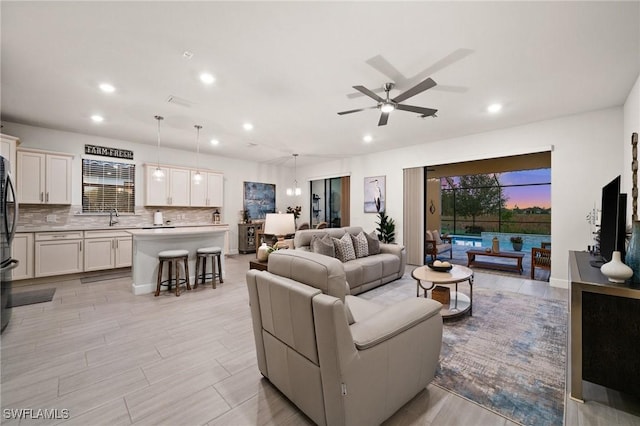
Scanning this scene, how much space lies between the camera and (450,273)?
325 cm

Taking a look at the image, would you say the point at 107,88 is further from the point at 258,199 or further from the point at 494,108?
the point at 494,108

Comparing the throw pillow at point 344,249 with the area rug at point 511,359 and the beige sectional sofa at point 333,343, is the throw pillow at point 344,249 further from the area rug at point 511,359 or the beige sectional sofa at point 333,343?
the beige sectional sofa at point 333,343

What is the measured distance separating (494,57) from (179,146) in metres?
6.33

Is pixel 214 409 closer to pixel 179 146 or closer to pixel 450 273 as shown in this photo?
pixel 450 273

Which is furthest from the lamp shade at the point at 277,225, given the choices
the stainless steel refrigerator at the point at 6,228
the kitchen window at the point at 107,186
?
the kitchen window at the point at 107,186

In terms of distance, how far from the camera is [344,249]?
4141 mm

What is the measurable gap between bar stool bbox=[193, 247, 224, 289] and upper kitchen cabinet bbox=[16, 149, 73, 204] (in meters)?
2.87

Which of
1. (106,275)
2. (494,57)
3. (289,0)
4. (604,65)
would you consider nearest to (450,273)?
(494,57)

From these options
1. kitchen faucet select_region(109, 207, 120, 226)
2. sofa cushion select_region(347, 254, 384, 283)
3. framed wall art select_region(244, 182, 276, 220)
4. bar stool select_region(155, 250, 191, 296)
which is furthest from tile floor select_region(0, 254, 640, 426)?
framed wall art select_region(244, 182, 276, 220)

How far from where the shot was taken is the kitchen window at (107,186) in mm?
5315

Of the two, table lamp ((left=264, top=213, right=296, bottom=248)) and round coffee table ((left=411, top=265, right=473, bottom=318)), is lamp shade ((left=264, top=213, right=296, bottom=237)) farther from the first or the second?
round coffee table ((left=411, top=265, right=473, bottom=318))

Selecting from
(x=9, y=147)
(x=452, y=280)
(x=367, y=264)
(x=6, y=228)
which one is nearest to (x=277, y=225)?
(x=367, y=264)

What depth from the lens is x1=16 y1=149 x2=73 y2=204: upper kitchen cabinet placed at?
4.44 metres

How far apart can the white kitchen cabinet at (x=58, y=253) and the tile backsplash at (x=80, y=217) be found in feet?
1.76
